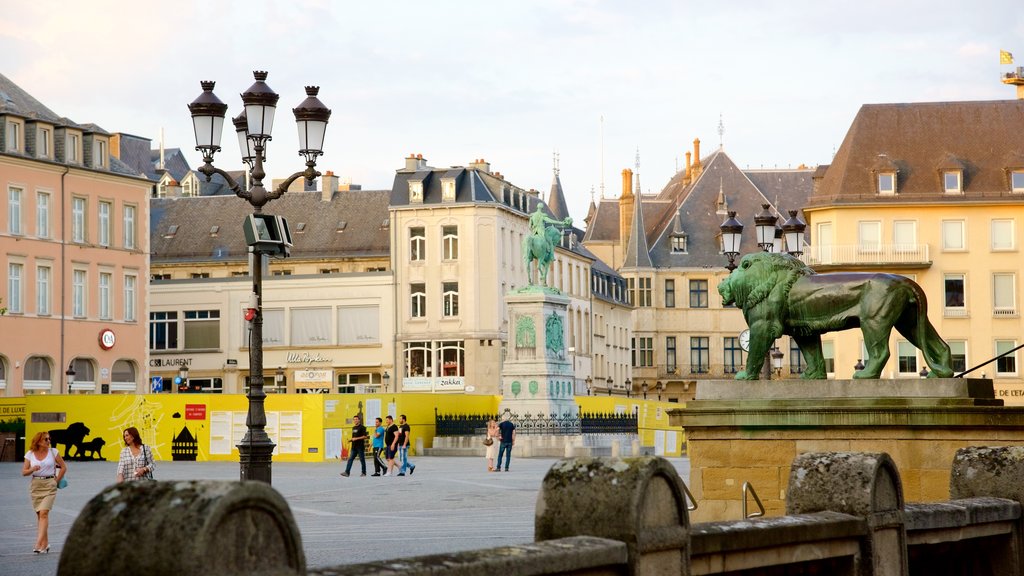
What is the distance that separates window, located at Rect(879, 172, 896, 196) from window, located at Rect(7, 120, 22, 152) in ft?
120

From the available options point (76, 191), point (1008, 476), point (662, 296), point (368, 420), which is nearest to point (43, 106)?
point (76, 191)

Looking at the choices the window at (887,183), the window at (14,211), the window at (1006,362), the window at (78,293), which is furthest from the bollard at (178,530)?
the window at (887,183)

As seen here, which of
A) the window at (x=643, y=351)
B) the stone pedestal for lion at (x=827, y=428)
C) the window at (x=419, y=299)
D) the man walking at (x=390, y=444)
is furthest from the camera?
the window at (x=643, y=351)

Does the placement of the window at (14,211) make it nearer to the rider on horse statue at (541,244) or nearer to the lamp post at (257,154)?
the rider on horse statue at (541,244)

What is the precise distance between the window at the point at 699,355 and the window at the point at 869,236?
37.5 metres

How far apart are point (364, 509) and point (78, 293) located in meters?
50.9

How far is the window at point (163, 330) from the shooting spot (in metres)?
92.7

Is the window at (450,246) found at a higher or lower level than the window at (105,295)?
higher

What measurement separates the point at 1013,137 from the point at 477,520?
61.7 metres

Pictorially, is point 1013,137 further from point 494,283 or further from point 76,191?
point 76,191

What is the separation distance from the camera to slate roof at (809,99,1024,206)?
258 feet

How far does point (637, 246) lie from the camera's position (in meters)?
120

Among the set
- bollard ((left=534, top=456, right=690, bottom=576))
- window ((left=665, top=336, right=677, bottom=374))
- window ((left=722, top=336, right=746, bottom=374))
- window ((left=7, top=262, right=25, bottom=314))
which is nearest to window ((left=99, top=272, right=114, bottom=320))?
window ((left=7, top=262, right=25, bottom=314))

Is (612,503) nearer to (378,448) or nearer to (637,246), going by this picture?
(378,448)
